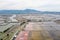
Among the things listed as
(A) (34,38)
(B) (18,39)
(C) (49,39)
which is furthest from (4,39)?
(C) (49,39)

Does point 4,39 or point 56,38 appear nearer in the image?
point 4,39

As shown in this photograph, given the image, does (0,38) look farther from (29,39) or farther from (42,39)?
(42,39)

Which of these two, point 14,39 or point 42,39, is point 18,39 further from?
point 42,39

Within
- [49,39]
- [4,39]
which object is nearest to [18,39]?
[4,39]

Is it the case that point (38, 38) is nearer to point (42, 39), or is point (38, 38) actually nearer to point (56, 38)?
point (42, 39)

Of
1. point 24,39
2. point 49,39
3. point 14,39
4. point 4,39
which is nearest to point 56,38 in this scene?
point 49,39

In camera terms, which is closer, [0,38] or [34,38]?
[0,38]

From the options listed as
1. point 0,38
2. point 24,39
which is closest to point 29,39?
point 24,39
